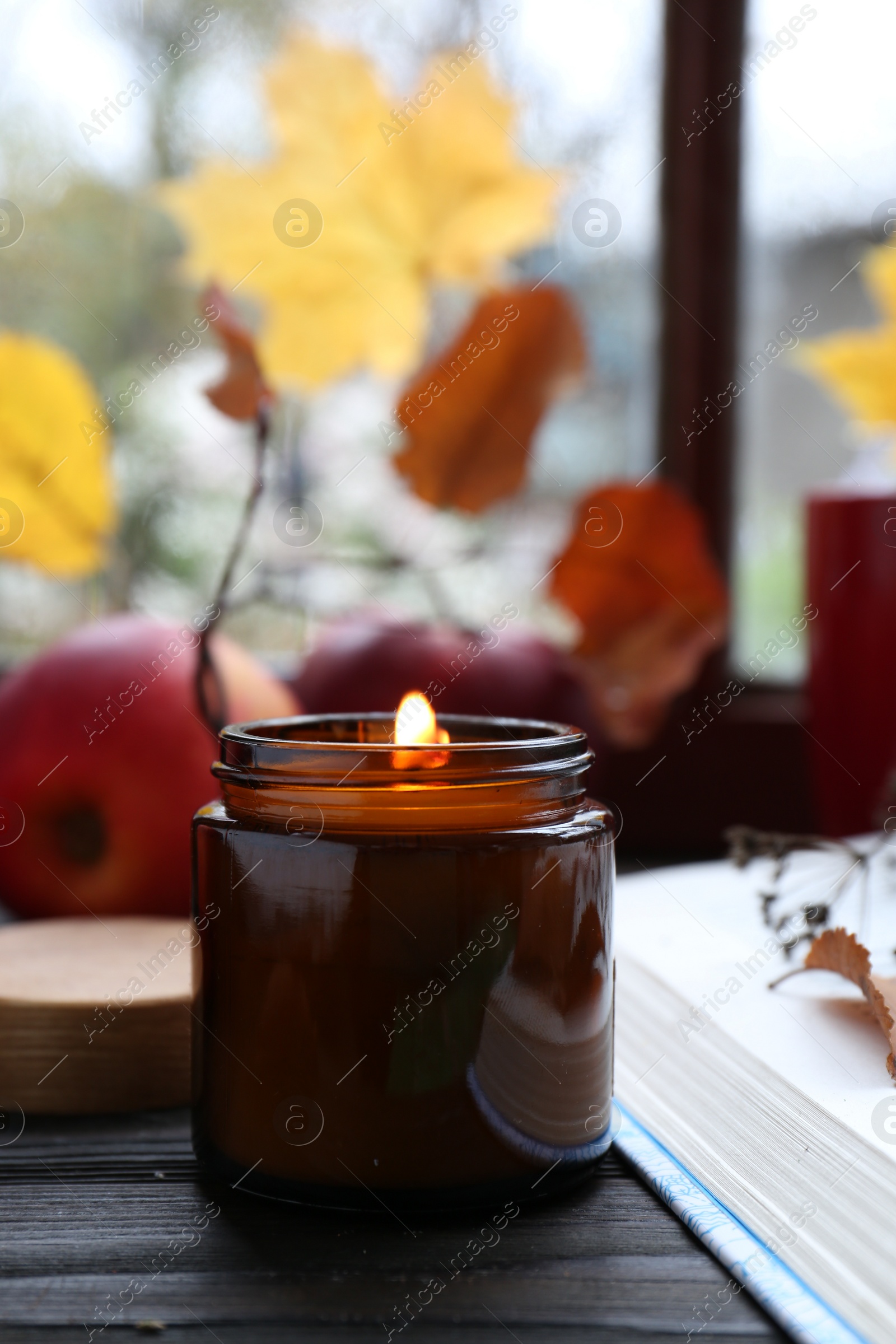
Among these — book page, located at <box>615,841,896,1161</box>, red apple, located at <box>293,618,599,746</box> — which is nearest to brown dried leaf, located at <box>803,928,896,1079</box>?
book page, located at <box>615,841,896,1161</box>

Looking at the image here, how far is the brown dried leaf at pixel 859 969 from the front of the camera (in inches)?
13.6

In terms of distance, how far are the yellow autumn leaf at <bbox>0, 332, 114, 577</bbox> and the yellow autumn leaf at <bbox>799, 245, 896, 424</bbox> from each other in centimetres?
42

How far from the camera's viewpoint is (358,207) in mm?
703

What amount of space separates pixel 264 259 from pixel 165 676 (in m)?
0.29

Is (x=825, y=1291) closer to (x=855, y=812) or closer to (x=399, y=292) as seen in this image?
(x=855, y=812)

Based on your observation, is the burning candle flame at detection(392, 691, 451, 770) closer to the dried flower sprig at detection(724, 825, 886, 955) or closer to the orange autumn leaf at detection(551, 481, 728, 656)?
the dried flower sprig at detection(724, 825, 886, 955)

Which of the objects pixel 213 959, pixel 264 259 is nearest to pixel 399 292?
pixel 264 259

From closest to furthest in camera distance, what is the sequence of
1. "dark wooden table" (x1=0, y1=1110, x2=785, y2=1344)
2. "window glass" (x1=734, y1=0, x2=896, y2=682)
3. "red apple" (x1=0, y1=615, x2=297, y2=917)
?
"dark wooden table" (x1=0, y1=1110, x2=785, y2=1344) → "red apple" (x1=0, y1=615, x2=297, y2=917) → "window glass" (x1=734, y1=0, x2=896, y2=682)

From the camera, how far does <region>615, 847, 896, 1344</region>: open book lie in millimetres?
272

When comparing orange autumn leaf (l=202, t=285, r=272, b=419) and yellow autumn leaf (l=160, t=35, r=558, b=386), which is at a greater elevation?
yellow autumn leaf (l=160, t=35, r=558, b=386)

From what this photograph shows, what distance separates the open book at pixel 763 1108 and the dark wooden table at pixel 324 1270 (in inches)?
0.5

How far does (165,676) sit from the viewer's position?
57cm

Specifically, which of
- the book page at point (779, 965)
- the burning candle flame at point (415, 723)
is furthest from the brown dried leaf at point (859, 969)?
the burning candle flame at point (415, 723)

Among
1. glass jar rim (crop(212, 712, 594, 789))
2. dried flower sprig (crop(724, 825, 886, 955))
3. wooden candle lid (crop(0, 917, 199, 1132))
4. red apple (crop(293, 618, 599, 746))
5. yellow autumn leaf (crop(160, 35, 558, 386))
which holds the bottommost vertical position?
wooden candle lid (crop(0, 917, 199, 1132))
